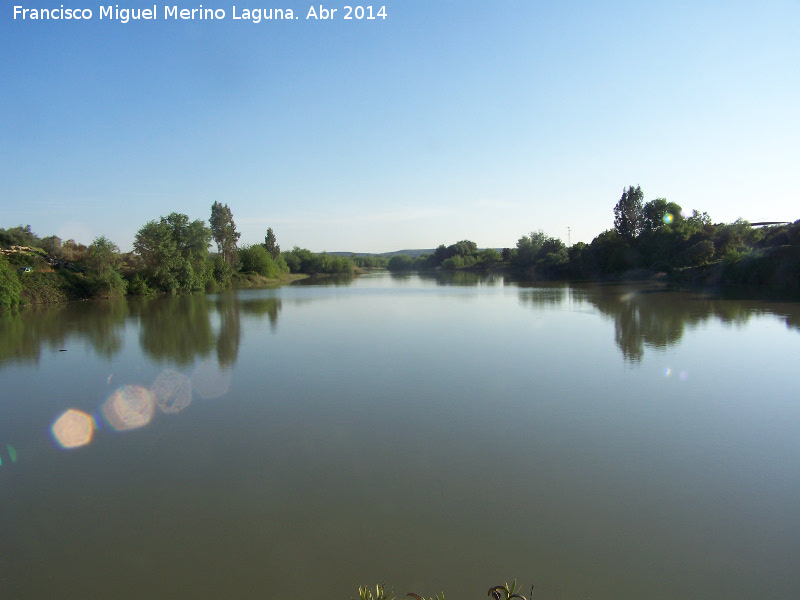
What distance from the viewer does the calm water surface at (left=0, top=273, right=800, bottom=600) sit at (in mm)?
3438

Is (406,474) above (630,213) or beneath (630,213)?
beneath

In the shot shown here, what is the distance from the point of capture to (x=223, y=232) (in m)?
50.8

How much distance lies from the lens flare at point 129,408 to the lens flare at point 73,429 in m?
0.27

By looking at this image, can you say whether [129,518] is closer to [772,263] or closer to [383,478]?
Result: [383,478]

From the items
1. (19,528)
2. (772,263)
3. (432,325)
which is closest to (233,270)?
(432,325)

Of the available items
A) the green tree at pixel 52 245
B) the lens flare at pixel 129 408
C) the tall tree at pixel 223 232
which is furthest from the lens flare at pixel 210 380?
the tall tree at pixel 223 232

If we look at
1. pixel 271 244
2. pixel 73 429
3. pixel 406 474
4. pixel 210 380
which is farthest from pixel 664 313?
pixel 271 244

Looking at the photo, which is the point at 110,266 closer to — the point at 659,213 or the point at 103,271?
the point at 103,271

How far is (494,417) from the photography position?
257 inches

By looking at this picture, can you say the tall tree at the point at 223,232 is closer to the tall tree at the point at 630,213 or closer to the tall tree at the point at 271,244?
the tall tree at the point at 271,244

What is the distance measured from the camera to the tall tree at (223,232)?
5056 centimetres

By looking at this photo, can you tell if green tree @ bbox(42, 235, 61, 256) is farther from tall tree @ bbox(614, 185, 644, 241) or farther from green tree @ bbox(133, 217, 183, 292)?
tall tree @ bbox(614, 185, 644, 241)

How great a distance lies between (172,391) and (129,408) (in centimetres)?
88

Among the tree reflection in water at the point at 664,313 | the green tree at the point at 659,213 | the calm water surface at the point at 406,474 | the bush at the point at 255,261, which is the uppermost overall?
the green tree at the point at 659,213
